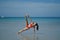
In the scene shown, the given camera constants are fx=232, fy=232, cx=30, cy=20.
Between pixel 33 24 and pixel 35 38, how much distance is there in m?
1.43

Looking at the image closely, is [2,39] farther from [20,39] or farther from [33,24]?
[33,24]

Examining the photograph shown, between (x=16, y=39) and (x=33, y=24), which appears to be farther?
(x=33, y=24)

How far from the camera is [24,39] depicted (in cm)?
1036

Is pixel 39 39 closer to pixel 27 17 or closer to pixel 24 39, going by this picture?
pixel 24 39

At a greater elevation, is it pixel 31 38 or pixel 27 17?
pixel 27 17

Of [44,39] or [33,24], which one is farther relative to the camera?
[33,24]

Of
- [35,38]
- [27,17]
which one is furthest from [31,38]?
[27,17]

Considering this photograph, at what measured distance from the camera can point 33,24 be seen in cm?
1185

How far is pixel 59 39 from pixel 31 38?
1276 millimetres

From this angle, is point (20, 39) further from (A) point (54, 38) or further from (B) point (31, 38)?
(A) point (54, 38)

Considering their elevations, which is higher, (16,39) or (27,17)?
(27,17)

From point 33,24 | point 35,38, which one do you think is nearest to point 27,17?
point 33,24

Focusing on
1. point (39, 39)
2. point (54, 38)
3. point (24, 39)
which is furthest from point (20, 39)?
point (54, 38)

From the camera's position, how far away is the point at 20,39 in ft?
33.7
